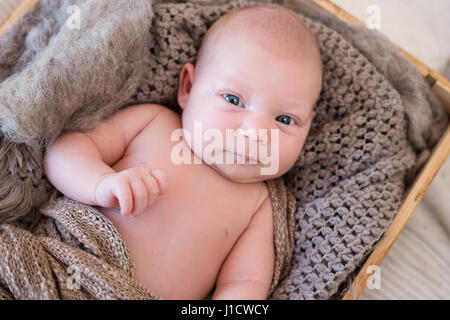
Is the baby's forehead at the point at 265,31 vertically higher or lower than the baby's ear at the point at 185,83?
higher

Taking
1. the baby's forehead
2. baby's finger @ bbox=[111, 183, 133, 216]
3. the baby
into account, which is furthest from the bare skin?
the baby's forehead

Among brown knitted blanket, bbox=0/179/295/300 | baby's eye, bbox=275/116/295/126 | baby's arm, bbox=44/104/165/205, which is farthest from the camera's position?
baby's eye, bbox=275/116/295/126

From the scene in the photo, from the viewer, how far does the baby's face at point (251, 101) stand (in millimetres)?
968

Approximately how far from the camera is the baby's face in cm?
97

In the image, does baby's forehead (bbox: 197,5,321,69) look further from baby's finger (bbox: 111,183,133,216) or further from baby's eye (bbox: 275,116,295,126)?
baby's finger (bbox: 111,183,133,216)

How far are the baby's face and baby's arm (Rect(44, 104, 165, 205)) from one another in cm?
13

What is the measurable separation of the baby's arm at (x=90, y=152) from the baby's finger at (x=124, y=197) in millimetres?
78

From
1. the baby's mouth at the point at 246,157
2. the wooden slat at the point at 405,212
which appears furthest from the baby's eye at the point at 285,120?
the wooden slat at the point at 405,212

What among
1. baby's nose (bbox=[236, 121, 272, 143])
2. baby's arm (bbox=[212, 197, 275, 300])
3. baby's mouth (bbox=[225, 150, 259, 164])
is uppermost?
baby's nose (bbox=[236, 121, 272, 143])

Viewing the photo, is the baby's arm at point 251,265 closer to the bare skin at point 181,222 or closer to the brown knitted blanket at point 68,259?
the bare skin at point 181,222

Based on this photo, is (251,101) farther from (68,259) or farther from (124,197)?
(68,259)

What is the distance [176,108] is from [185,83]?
0.09 m

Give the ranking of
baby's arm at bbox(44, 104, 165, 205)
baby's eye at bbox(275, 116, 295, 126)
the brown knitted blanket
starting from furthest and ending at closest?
1. baby's eye at bbox(275, 116, 295, 126)
2. baby's arm at bbox(44, 104, 165, 205)
3. the brown knitted blanket

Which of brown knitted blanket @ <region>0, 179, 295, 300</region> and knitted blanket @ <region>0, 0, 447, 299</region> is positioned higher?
knitted blanket @ <region>0, 0, 447, 299</region>
